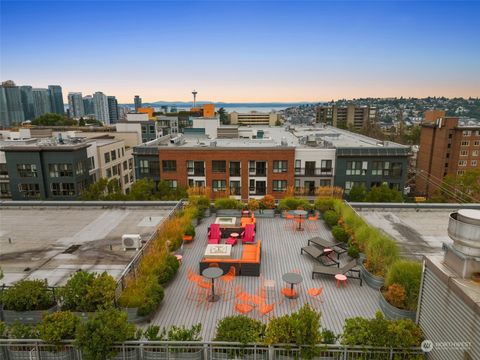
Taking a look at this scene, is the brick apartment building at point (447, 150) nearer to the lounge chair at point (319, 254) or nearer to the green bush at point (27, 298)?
the lounge chair at point (319, 254)

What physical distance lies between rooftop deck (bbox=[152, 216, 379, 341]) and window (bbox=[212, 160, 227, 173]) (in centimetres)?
2422

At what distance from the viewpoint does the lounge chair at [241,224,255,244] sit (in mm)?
18056

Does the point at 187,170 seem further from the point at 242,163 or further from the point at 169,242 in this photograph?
the point at 169,242

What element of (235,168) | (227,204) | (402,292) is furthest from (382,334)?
(235,168)

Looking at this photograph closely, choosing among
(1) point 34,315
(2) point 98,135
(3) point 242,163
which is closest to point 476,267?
(1) point 34,315

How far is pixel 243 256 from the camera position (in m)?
15.7

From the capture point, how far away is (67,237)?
19.8 metres

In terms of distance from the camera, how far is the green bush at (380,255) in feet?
44.8

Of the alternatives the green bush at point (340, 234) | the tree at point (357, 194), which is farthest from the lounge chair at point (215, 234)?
the tree at point (357, 194)

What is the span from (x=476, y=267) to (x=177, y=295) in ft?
33.9

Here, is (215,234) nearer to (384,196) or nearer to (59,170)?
(384,196)

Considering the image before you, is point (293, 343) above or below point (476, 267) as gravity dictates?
below

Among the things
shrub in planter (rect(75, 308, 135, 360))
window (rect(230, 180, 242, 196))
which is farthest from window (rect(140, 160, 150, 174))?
shrub in planter (rect(75, 308, 135, 360))

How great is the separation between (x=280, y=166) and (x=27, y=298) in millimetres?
34411
